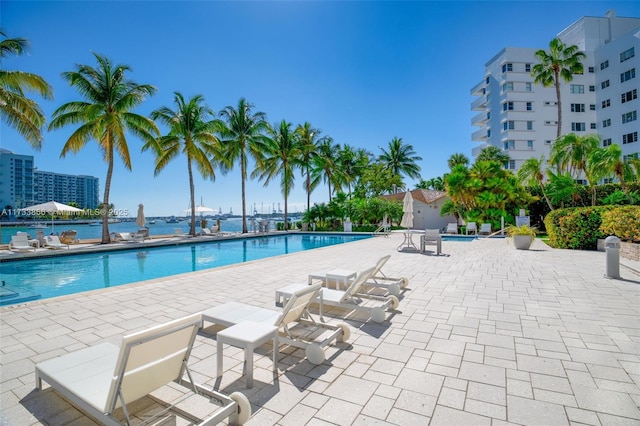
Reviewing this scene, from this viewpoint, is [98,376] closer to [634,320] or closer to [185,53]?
[634,320]

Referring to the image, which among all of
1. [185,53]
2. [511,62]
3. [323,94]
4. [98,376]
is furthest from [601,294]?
[511,62]

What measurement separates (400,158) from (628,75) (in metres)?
26.5

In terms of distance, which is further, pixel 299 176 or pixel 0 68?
pixel 299 176

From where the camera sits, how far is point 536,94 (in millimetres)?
41375

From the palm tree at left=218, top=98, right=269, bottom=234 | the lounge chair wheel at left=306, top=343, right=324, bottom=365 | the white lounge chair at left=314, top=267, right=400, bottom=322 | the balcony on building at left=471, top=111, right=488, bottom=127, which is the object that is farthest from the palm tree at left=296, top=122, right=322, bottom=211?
the balcony on building at left=471, top=111, right=488, bottom=127

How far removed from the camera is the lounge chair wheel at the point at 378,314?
15.5 ft

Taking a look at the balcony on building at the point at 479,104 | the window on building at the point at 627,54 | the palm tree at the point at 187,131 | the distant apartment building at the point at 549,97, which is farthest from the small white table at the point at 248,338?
the balcony on building at the point at 479,104

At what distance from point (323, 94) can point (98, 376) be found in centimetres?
2292

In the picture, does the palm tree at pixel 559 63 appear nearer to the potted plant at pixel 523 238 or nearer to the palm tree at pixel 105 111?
the potted plant at pixel 523 238

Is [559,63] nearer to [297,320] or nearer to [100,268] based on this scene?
[297,320]

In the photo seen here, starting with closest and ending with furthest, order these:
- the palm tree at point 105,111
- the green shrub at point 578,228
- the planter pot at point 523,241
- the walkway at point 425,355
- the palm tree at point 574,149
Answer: the walkway at point 425,355
the green shrub at point 578,228
the planter pot at point 523,241
the palm tree at point 105,111
the palm tree at point 574,149

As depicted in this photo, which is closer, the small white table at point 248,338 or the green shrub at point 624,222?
the small white table at point 248,338

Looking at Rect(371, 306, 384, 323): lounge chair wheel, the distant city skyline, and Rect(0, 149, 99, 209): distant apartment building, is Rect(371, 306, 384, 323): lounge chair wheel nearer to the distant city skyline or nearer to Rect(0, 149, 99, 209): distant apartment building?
the distant city skyline

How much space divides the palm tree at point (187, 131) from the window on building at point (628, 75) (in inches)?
1784
